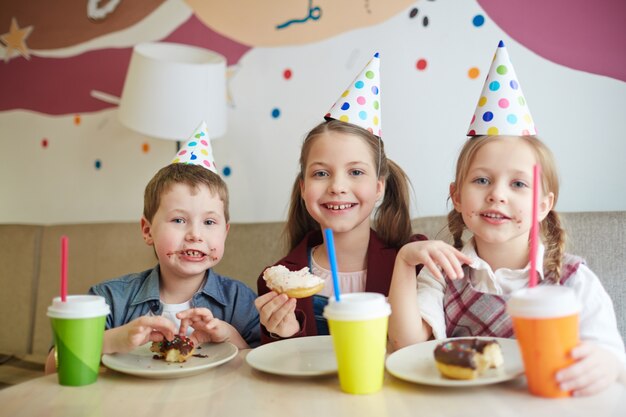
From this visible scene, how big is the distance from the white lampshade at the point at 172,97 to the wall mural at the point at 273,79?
0.88 feet

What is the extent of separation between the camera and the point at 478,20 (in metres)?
2.32

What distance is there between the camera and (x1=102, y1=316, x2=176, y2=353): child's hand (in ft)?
3.77

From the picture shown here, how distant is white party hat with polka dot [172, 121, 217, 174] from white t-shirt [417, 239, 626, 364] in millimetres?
703

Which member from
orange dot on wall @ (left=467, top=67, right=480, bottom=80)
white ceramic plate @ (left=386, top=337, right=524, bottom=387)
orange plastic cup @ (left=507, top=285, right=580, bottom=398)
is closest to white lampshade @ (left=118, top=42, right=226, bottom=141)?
orange dot on wall @ (left=467, top=67, right=480, bottom=80)

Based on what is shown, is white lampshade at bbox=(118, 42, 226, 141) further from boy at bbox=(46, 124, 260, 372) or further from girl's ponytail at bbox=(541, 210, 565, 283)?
girl's ponytail at bbox=(541, 210, 565, 283)

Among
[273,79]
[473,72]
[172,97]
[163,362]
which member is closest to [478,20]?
[473,72]

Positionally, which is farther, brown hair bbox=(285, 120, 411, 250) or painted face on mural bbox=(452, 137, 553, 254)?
brown hair bbox=(285, 120, 411, 250)

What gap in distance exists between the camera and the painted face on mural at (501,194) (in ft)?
4.34

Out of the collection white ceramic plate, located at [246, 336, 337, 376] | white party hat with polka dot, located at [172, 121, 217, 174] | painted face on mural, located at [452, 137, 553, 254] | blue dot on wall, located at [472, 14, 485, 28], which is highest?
blue dot on wall, located at [472, 14, 485, 28]

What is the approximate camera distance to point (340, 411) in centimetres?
86

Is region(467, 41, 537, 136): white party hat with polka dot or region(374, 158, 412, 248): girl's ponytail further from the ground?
region(467, 41, 537, 136): white party hat with polka dot

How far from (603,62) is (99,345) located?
196 cm

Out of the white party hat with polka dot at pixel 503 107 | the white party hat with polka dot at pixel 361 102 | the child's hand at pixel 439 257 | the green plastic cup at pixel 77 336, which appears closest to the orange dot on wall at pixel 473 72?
the white party hat with polka dot at pixel 361 102

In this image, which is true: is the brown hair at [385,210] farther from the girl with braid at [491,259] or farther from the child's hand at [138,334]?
the child's hand at [138,334]
